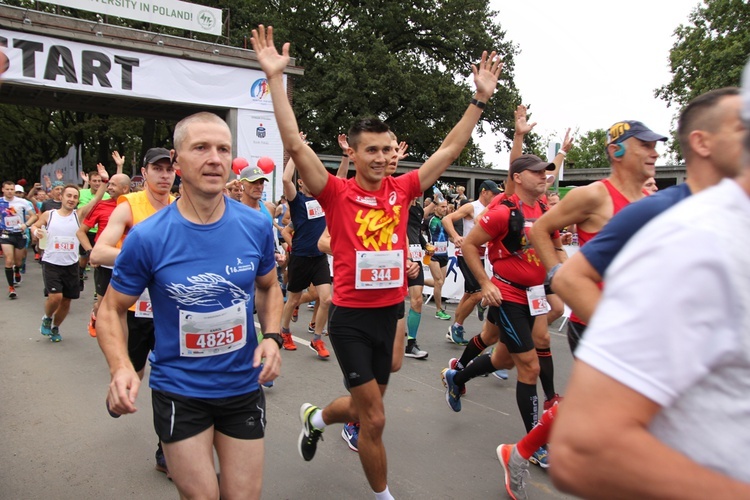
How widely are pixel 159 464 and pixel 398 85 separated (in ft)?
84.5

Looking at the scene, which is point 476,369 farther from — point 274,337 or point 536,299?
point 274,337

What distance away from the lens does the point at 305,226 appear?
6977mm

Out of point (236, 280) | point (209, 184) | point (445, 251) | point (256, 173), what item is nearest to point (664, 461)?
point (236, 280)

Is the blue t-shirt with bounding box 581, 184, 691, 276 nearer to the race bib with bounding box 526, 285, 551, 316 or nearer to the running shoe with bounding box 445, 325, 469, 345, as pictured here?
the race bib with bounding box 526, 285, 551, 316

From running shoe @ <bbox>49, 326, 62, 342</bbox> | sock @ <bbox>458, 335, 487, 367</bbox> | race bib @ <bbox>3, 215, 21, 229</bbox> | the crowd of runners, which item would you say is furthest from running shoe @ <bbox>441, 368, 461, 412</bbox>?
race bib @ <bbox>3, 215, 21, 229</bbox>

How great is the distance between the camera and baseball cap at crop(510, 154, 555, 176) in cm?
433

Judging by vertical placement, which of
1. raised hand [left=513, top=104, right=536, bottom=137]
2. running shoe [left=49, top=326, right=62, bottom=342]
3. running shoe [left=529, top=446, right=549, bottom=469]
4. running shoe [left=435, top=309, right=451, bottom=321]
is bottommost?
running shoe [left=49, top=326, right=62, bottom=342]

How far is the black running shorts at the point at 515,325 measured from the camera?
3.90m

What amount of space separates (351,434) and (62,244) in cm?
592

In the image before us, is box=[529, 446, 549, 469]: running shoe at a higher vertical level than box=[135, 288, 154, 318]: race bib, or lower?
lower

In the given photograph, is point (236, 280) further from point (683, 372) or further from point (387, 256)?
point (683, 372)

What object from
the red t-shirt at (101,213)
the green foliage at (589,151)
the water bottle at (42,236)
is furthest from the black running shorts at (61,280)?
the green foliage at (589,151)

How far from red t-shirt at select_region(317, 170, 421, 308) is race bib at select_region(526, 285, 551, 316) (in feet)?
3.70

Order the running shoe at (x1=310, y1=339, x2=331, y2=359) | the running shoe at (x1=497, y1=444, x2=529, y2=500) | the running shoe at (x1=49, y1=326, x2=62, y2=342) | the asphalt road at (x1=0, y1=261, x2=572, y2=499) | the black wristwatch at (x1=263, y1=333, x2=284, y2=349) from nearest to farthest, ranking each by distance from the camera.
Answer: the black wristwatch at (x1=263, y1=333, x2=284, y2=349), the running shoe at (x1=497, y1=444, x2=529, y2=500), the asphalt road at (x1=0, y1=261, x2=572, y2=499), the running shoe at (x1=310, y1=339, x2=331, y2=359), the running shoe at (x1=49, y1=326, x2=62, y2=342)
